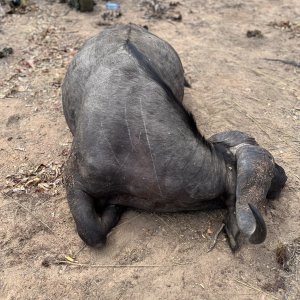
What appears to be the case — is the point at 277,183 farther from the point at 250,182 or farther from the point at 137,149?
the point at 137,149

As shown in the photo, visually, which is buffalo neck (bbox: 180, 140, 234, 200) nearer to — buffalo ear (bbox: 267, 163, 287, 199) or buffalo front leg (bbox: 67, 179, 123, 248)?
buffalo ear (bbox: 267, 163, 287, 199)

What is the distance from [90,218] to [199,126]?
5.92 feet

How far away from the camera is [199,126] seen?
187 inches

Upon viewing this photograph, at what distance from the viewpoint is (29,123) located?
486 centimetres

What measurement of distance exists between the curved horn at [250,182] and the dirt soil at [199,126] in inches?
16.8

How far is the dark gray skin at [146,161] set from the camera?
10.8 ft

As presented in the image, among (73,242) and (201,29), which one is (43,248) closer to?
(73,242)

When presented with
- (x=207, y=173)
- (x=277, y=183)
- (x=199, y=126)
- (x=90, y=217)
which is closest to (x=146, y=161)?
(x=207, y=173)

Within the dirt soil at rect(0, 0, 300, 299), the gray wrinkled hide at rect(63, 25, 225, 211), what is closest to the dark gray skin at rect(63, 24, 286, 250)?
the gray wrinkled hide at rect(63, 25, 225, 211)

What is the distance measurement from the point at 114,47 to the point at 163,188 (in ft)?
4.58

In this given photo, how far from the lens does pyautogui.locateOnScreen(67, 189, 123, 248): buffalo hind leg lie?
3.42 m

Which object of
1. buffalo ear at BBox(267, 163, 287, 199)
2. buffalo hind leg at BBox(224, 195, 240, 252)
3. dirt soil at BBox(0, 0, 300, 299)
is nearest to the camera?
dirt soil at BBox(0, 0, 300, 299)

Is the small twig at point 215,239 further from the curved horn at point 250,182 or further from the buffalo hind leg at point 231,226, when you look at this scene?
the curved horn at point 250,182

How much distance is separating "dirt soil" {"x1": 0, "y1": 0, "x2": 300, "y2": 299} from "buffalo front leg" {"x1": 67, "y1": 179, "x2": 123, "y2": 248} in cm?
10
